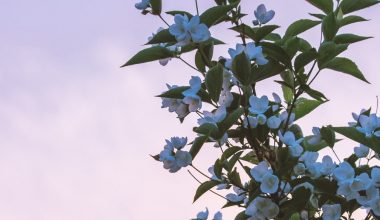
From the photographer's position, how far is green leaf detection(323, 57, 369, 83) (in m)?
1.96

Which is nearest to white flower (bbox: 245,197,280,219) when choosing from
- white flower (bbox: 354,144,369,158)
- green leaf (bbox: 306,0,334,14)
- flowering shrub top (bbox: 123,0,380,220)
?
flowering shrub top (bbox: 123,0,380,220)

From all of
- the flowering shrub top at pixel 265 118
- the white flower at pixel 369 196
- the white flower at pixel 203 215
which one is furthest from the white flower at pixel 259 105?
the white flower at pixel 203 215

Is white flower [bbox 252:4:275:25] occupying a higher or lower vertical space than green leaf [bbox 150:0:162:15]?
lower

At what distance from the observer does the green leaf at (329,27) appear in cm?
190

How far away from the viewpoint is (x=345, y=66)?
199 cm

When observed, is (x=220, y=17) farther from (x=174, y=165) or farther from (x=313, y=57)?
(x=174, y=165)

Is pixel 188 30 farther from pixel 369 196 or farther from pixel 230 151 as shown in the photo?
pixel 369 196

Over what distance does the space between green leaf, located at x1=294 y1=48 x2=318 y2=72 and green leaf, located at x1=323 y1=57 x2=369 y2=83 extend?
0.37 feet

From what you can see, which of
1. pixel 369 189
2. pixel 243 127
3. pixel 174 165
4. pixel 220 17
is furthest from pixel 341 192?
pixel 220 17

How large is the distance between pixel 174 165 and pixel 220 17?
1.49 feet

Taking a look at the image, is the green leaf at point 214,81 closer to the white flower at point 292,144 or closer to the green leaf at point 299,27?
the white flower at point 292,144

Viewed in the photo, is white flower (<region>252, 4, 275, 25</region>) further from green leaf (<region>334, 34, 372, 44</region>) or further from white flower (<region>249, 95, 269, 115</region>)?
white flower (<region>249, 95, 269, 115</region>)

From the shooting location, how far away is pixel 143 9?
1.92 meters

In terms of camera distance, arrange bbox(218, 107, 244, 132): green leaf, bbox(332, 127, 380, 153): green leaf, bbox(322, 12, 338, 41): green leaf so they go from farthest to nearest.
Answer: bbox(322, 12, 338, 41): green leaf → bbox(332, 127, 380, 153): green leaf → bbox(218, 107, 244, 132): green leaf
